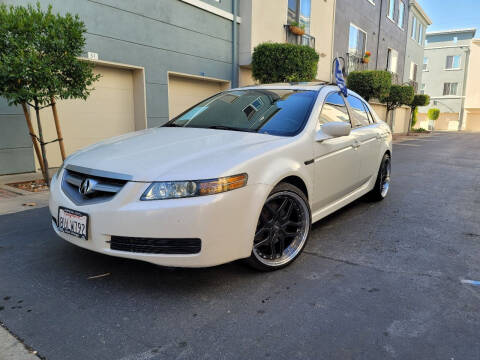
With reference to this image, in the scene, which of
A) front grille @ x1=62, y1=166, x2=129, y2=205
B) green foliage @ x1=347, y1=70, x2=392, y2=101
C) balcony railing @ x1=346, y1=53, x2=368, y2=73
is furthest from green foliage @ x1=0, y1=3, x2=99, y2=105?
balcony railing @ x1=346, y1=53, x2=368, y2=73

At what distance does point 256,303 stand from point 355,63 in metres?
19.3

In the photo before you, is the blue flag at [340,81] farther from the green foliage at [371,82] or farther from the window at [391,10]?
the window at [391,10]

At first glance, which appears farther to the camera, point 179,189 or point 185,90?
point 185,90

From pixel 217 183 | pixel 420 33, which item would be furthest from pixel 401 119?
pixel 217 183

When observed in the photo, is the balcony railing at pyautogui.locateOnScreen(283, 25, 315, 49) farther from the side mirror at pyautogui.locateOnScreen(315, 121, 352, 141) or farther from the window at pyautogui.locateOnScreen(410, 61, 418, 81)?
the window at pyautogui.locateOnScreen(410, 61, 418, 81)

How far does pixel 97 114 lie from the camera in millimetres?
8445

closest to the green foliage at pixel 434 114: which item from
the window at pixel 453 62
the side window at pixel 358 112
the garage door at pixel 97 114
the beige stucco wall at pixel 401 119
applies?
the window at pixel 453 62

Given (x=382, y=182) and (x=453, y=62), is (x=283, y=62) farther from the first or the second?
(x=453, y=62)

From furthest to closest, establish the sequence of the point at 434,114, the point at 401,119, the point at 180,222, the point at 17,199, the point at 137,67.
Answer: the point at 434,114 → the point at 401,119 → the point at 137,67 → the point at 17,199 → the point at 180,222

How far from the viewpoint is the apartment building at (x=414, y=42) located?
93.9 ft

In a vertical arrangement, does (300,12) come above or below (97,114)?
above

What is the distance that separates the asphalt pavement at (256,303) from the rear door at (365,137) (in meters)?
0.95

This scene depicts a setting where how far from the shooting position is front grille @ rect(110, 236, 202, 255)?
7.82 ft

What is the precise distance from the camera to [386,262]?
320 cm
